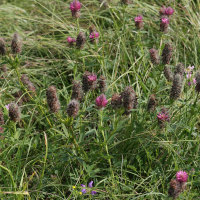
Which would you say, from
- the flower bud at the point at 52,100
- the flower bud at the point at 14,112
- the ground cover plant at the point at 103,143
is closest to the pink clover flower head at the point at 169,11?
A: the ground cover plant at the point at 103,143

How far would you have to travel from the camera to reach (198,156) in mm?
2512

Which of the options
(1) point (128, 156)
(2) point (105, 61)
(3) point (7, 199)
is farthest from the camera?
(2) point (105, 61)

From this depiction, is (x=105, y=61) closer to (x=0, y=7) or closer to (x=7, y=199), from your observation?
(x=7, y=199)

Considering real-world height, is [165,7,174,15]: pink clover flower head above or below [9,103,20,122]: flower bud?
above

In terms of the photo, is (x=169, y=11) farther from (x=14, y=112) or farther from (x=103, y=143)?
(x=14, y=112)

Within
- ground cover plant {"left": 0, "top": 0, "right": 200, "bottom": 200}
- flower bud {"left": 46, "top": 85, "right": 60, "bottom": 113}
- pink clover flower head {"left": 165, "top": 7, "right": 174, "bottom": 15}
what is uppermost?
pink clover flower head {"left": 165, "top": 7, "right": 174, "bottom": 15}

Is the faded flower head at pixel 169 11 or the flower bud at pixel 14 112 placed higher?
the faded flower head at pixel 169 11

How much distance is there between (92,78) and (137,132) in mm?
586

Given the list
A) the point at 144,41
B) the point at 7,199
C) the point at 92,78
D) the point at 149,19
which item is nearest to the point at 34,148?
the point at 7,199

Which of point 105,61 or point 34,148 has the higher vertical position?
point 105,61

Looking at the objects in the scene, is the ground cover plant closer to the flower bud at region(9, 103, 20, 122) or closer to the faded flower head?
the flower bud at region(9, 103, 20, 122)

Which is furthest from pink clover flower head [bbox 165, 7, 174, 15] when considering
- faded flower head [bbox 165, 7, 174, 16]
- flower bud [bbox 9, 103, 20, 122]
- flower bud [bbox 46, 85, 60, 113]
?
flower bud [bbox 9, 103, 20, 122]

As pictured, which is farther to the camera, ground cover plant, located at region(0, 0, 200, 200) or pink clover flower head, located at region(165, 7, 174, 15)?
pink clover flower head, located at region(165, 7, 174, 15)

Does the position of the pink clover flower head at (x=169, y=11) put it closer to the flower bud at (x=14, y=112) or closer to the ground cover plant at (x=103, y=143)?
the ground cover plant at (x=103, y=143)
